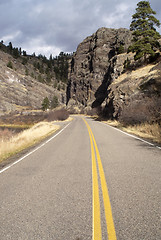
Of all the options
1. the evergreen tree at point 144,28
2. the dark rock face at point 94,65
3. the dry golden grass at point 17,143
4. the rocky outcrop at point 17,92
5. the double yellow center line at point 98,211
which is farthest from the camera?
the dark rock face at point 94,65

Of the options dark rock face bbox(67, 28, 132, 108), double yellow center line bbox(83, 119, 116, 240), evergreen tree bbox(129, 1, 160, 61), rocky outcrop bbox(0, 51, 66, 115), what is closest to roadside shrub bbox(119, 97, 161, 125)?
double yellow center line bbox(83, 119, 116, 240)

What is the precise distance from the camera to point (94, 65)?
8206 centimetres

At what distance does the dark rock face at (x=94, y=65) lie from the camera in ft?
251

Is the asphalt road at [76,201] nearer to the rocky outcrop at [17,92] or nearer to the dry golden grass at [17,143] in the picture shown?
the dry golden grass at [17,143]

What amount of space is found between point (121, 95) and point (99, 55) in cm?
5973

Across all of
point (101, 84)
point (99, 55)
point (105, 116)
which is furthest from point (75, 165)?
point (99, 55)

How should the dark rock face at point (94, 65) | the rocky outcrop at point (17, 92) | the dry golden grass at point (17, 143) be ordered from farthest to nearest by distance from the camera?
the dark rock face at point (94, 65)
the rocky outcrop at point (17, 92)
the dry golden grass at point (17, 143)

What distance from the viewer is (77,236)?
2.42 meters

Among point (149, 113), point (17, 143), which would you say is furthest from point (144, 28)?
point (17, 143)

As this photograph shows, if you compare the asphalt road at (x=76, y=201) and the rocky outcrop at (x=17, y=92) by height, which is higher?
the rocky outcrop at (x=17, y=92)

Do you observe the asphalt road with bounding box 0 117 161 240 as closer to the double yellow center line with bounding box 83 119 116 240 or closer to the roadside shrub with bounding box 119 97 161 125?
the double yellow center line with bounding box 83 119 116 240

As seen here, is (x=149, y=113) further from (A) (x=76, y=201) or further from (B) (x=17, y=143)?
(A) (x=76, y=201)

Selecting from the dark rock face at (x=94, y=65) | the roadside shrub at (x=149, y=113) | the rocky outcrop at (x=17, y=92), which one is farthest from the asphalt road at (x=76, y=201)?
the dark rock face at (x=94, y=65)

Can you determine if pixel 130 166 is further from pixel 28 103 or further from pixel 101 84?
pixel 28 103
